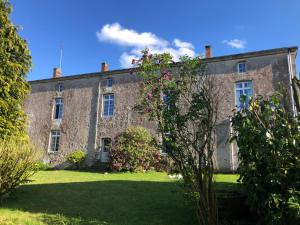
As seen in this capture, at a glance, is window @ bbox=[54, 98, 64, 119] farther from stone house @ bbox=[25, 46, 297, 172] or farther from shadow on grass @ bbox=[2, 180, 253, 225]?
shadow on grass @ bbox=[2, 180, 253, 225]

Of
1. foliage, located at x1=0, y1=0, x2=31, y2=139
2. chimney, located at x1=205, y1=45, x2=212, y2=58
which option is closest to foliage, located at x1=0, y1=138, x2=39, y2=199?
foliage, located at x1=0, y1=0, x2=31, y2=139

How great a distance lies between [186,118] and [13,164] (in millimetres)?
4762

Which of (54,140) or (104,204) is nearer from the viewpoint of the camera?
(104,204)

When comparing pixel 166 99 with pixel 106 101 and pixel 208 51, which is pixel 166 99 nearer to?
pixel 208 51

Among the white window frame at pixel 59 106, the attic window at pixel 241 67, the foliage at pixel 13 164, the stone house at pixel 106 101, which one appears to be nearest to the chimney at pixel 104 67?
the stone house at pixel 106 101

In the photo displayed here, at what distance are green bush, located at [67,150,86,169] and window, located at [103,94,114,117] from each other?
323 cm

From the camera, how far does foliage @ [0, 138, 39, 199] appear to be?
770 centimetres

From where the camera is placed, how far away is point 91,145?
21828 mm

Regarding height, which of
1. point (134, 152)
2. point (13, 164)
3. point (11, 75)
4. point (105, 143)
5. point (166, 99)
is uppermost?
point (11, 75)

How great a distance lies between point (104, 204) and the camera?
8188mm

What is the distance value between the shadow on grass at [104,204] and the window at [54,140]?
12997 millimetres

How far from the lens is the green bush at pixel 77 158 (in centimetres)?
2134

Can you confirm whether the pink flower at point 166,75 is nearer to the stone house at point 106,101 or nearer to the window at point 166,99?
the window at point 166,99

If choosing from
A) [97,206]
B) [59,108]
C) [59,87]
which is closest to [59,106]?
[59,108]
